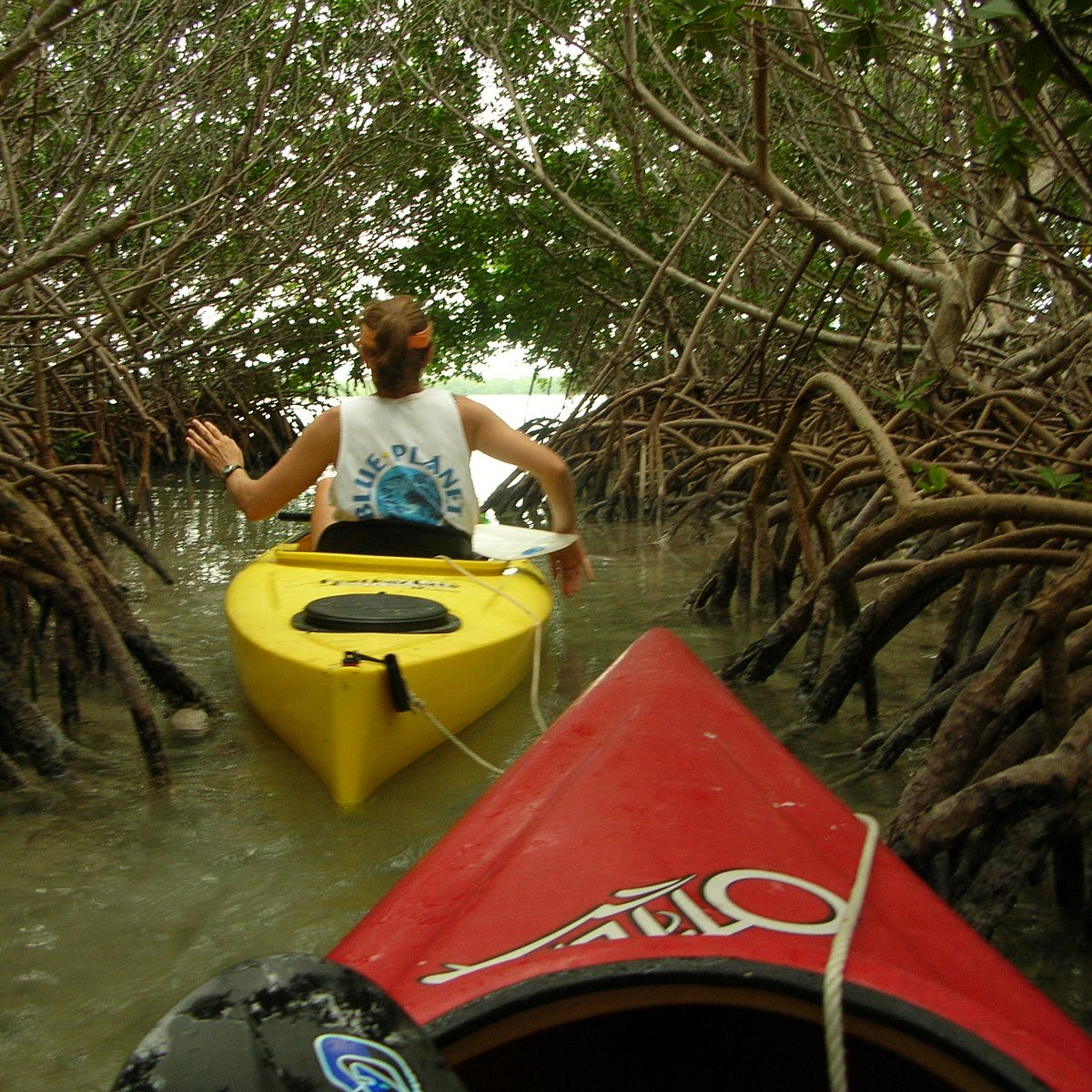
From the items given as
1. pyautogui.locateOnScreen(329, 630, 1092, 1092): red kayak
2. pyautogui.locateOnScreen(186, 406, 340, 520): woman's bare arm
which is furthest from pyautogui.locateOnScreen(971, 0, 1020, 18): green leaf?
pyautogui.locateOnScreen(186, 406, 340, 520): woman's bare arm

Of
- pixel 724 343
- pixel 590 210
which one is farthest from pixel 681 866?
pixel 590 210

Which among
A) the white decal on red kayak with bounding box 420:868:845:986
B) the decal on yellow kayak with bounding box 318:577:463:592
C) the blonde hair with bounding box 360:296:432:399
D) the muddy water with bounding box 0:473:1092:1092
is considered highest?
the blonde hair with bounding box 360:296:432:399

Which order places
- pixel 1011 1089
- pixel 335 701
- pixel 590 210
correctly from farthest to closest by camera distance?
pixel 590 210, pixel 335 701, pixel 1011 1089

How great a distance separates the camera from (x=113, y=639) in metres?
2.97

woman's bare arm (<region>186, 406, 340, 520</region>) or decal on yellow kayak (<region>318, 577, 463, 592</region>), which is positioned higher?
woman's bare arm (<region>186, 406, 340, 520</region>)

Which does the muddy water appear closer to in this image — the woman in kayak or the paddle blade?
the woman in kayak

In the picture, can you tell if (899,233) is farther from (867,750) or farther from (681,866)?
(681,866)

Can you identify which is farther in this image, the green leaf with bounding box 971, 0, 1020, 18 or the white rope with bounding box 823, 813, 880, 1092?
the green leaf with bounding box 971, 0, 1020, 18

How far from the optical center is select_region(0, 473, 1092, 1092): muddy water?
198 centimetres

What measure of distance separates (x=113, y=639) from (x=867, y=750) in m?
1.87

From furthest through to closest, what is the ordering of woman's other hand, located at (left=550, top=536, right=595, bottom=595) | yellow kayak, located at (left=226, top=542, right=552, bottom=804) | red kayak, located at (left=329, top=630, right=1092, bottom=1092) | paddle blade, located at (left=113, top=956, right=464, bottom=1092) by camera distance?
woman's other hand, located at (left=550, top=536, right=595, bottom=595)
yellow kayak, located at (left=226, top=542, right=552, bottom=804)
red kayak, located at (left=329, top=630, right=1092, bottom=1092)
paddle blade, located at (left=113, top=956, right=464, bottom=1092)

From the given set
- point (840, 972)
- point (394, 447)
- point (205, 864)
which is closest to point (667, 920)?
point (840, 972)

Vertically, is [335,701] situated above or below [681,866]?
below

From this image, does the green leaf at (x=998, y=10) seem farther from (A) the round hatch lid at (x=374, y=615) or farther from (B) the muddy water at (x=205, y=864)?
(A) the round hatch lid at (x=374, y=615)
